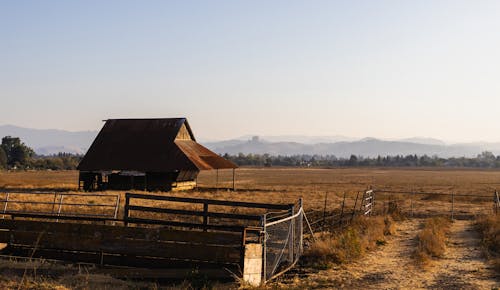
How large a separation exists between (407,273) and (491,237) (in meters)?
7.45

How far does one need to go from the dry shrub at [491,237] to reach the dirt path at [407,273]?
0.32 metres

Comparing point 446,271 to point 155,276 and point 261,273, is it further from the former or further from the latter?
point 155,276

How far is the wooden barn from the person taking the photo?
4741 centimetres

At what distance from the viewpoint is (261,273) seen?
1173cm

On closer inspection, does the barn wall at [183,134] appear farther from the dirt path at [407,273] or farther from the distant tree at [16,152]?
the distant tree at [16,152]

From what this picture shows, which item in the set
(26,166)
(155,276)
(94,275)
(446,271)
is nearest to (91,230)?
(94,275)

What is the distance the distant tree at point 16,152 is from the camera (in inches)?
4892

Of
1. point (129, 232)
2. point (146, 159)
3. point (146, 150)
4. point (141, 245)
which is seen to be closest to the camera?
point (141, 245)

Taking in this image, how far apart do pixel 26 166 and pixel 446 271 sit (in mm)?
123841

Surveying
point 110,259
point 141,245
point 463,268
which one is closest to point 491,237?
point 463,268

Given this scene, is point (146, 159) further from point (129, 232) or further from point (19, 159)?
point (19, 159)

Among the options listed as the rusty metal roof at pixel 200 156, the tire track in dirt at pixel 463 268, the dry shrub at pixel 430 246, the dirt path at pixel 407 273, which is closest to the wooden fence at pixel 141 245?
the dirt path at pixel 407 273

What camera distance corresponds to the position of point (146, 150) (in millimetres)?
49438

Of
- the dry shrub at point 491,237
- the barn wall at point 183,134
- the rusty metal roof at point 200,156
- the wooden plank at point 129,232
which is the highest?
the barn wall at point 183,134
